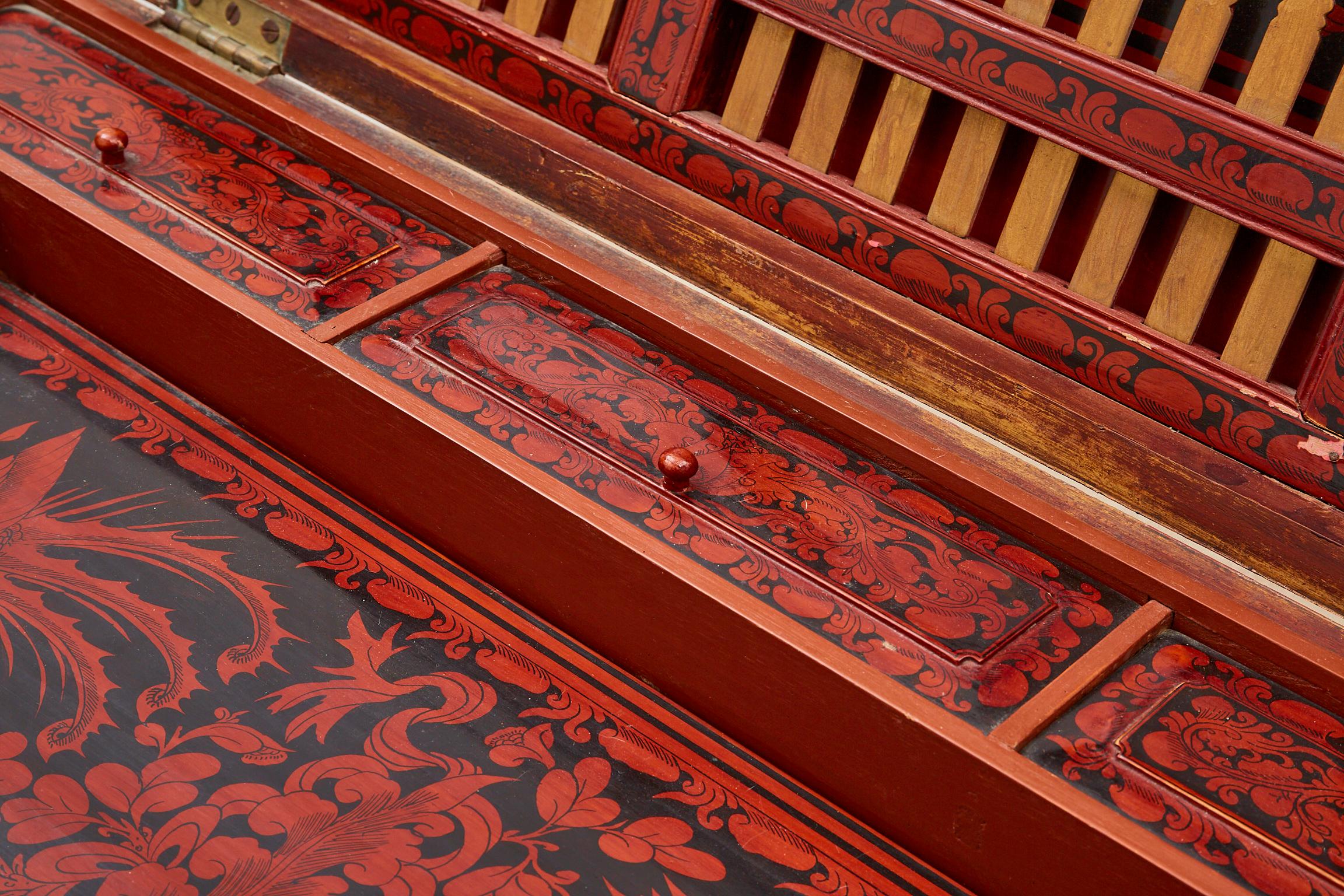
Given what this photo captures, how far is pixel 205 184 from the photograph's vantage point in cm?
190

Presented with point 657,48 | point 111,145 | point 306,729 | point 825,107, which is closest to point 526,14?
point 657,48

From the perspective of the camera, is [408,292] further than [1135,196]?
Yes

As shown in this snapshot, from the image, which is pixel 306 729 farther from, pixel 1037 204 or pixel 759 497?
pixel 1037 204

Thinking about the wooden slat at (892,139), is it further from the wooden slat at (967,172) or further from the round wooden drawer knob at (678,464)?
the round wooden drawer knob at (678,464)

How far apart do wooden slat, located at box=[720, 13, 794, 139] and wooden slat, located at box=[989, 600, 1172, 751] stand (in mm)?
759

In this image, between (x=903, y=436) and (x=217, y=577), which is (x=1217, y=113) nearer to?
(x=903, y=436)

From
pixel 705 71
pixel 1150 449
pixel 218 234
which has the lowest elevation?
pixel 218 234

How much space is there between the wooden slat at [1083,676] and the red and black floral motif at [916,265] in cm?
23

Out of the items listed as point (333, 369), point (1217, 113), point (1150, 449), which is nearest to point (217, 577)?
point (333, 369)

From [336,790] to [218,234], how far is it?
2.53 feet

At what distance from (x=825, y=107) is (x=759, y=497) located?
1.66ft

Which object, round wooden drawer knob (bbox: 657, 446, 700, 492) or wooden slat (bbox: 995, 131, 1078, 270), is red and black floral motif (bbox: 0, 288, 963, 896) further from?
wooden slat (bbox: 995, 131, 1078, 270)

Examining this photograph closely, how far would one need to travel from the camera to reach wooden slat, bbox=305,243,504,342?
1.68m

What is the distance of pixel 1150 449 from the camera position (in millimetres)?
1565
